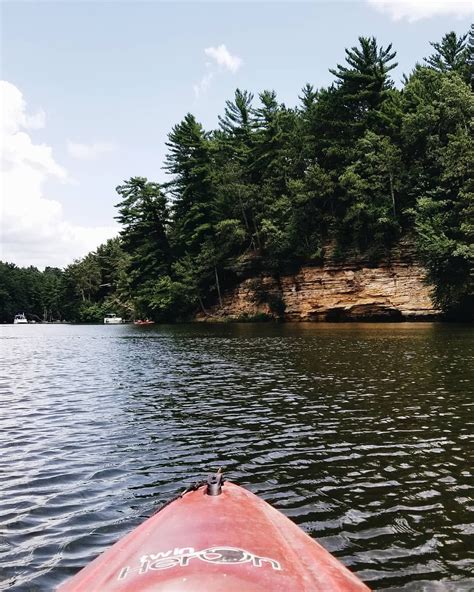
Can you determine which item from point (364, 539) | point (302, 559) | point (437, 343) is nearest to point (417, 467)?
point (364, 539)

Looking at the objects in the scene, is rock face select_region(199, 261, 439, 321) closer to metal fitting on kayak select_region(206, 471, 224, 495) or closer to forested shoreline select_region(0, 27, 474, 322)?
forested shoreline select_region(0, 27, 474, 322)

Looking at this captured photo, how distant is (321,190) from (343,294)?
385 inches

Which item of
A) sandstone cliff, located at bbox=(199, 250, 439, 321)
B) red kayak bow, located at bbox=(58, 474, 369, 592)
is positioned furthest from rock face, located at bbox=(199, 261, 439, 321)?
red kayak bow, located at bbox=(58, 474, 369, 592)

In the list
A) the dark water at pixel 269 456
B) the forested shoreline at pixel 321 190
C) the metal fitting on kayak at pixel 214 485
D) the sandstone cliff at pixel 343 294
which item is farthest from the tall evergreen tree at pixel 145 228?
the metal fitting on kayak at pixel 214 485

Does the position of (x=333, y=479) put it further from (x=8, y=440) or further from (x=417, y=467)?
(x=8, y=440)

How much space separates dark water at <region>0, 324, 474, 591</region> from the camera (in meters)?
5.10

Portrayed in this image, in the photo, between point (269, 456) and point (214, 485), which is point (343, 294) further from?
point (214, 485)

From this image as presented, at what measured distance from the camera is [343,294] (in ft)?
144

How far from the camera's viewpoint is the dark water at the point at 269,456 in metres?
5.10

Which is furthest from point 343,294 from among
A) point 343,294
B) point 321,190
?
point 321,190

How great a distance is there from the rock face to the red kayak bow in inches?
1471

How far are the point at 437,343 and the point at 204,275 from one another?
37.3m

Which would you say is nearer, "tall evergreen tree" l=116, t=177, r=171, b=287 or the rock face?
the rock face

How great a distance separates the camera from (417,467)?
741 centimetres
